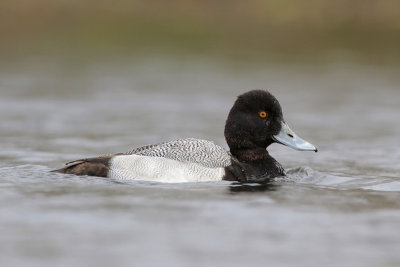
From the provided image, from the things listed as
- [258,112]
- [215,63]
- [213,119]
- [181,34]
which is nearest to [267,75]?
[215,63]

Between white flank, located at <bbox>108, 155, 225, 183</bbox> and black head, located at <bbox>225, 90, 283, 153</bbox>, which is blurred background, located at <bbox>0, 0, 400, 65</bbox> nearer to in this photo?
black head, located at <bbox>225, 90, 283, 153</bbox>

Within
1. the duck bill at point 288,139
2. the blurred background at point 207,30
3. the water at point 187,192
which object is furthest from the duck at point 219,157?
the blurred background at point 207,30

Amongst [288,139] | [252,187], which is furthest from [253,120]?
[252,187]

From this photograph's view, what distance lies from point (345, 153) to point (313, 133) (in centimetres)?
195

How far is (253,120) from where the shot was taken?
9156 millimetres

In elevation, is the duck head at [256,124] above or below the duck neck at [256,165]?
above

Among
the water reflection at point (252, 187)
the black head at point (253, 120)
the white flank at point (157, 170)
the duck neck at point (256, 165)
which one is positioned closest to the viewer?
the water reflection at point (252, 187)

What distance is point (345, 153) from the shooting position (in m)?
12.0

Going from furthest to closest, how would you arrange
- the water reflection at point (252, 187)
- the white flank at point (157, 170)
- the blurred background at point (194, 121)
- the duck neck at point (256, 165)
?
1. the duck neck at point (256, 165)
2. the white flank at point (157, 170)
3. the water reflection at point (252, 187)
4. the blurred background at point (194, 121)

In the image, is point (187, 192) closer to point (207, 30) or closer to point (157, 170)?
point (157, 170)

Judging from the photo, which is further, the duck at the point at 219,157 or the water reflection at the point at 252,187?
the duck at the point at 219,157

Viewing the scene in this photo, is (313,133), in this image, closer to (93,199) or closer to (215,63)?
(93,199)

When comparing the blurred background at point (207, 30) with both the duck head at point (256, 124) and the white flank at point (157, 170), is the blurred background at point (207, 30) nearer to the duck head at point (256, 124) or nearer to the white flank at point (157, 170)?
the duck head at point (256, 124)

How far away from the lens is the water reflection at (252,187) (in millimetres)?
8109
